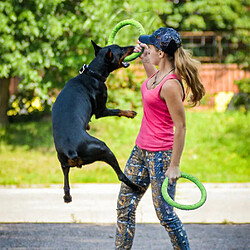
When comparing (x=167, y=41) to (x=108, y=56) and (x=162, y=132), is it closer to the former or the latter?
(x=108, y=56)

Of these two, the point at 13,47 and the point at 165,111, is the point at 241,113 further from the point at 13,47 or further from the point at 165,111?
the point at 165,111

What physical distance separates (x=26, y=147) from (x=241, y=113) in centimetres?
563

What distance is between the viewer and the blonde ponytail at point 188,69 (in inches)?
163

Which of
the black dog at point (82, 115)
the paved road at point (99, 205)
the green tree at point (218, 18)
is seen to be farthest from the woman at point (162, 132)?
the green tree at point (218, 18)

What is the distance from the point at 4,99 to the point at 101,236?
23.3ft

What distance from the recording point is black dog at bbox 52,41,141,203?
3695 millimetres

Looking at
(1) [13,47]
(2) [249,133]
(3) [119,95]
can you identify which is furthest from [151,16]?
(2) [249,133]

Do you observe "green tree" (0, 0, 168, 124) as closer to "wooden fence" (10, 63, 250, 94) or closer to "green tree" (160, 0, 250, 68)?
"wooden fence" (10, 63, 250, 94)

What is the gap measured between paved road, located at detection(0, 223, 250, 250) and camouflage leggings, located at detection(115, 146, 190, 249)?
149 centimetres

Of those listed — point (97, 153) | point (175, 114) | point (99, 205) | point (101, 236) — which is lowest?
point (99, 205)

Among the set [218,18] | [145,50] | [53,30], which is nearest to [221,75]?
[218,18]

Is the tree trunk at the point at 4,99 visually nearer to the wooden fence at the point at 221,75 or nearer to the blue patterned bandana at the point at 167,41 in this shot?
the wooden fence at the point at 221,75

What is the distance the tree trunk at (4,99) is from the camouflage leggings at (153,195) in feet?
28.8

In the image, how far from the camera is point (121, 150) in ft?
38.5
